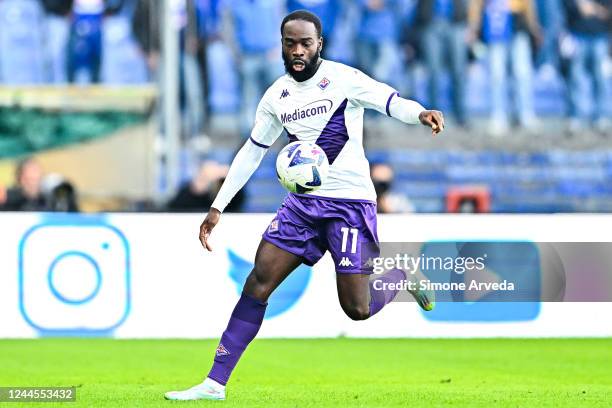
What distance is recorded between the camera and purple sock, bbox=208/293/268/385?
23.9ft

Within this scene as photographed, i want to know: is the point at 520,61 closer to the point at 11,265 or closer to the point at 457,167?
the point at 457,167

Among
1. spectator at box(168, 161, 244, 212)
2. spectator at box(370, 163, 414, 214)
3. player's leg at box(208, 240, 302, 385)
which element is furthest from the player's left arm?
spectator at box(168, 161, 244, 212)

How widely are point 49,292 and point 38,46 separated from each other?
6267 mm

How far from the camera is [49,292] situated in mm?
12188

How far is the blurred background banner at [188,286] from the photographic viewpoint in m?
12.2

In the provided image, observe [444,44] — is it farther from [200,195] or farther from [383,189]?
[200,195]

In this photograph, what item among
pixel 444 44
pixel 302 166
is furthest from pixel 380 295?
pixel 444 44

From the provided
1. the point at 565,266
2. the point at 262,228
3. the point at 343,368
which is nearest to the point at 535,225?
the point at 565,266

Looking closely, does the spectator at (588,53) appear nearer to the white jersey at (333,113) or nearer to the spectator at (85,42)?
the spectator at (85,42)

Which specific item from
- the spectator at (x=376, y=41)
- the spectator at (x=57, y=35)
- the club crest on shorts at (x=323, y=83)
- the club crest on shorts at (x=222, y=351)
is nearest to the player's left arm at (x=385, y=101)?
the club crest on shorts at (x=323, y=83)

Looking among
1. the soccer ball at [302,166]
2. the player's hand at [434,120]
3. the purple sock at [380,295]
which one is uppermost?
the player's hand at [434,120]

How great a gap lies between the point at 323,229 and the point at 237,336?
29.3 inches

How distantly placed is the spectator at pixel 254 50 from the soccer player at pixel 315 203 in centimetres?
1030

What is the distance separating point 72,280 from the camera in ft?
40.0
